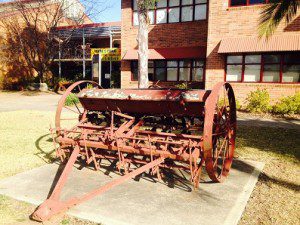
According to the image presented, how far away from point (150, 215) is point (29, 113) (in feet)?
37.8

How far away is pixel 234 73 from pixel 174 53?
4143mm

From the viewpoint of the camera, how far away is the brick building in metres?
14.3

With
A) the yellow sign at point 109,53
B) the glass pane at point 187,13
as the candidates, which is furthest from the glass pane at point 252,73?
the yellow sign at point 109,53

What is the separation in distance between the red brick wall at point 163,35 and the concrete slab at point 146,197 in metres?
13.4

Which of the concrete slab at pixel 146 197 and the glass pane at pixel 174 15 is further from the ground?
the glass pane at pixel 174 15

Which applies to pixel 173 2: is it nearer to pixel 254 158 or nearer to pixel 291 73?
pixel 291 73

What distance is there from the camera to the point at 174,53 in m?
17.9

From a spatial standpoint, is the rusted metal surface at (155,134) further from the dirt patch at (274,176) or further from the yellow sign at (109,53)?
the yellow sign at (109,53)

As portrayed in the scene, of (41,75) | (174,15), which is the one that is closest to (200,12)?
(174,15)

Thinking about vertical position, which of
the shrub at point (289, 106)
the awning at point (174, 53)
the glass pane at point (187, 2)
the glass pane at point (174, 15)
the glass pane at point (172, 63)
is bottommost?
the shrub at point (289, 106)

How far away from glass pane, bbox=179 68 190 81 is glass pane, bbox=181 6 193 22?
10.5 ft

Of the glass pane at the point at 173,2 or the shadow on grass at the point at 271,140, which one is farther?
the glass pane at the point at 173,2

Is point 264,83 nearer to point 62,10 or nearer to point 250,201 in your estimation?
point 250,201

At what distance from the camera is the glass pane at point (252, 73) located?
1520 cm
